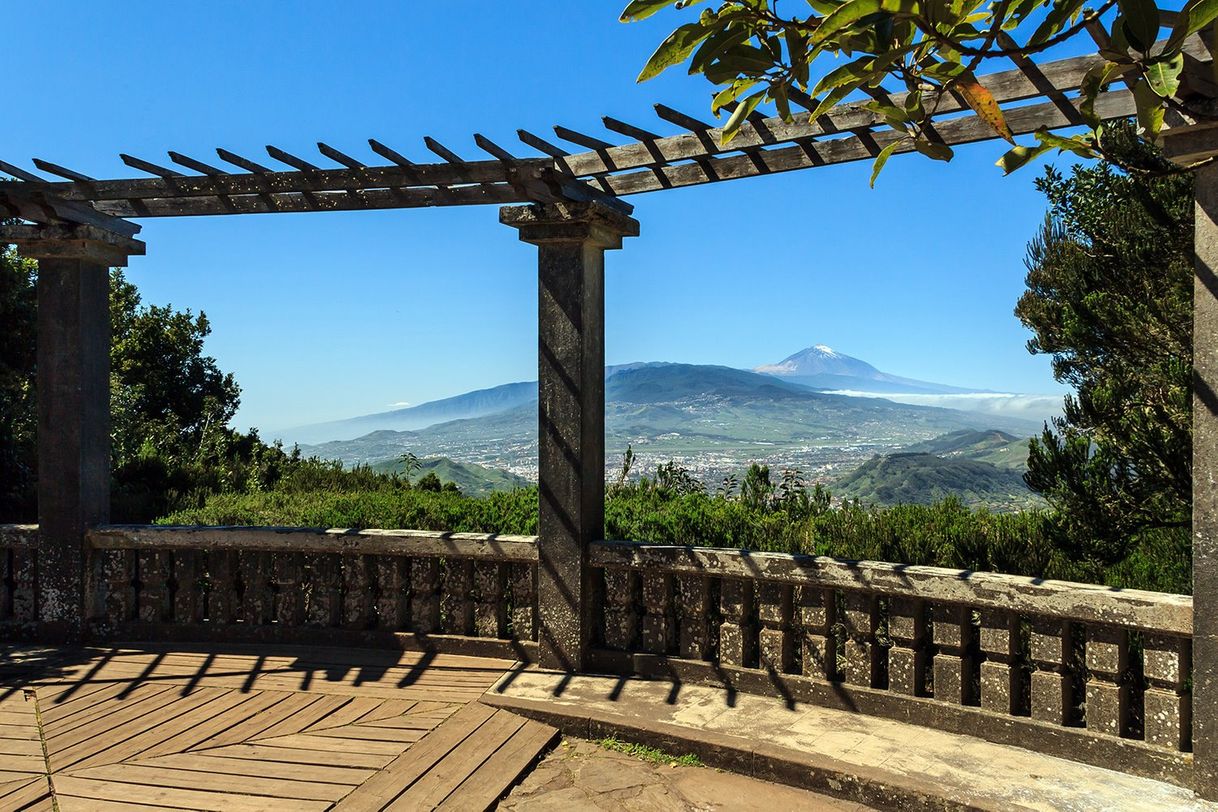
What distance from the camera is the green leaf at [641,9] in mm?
1640

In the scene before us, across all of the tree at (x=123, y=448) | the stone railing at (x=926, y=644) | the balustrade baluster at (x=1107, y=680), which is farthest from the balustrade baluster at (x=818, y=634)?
the tree at (x=123, y=448)

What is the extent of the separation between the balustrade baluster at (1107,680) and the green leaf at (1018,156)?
2711mm

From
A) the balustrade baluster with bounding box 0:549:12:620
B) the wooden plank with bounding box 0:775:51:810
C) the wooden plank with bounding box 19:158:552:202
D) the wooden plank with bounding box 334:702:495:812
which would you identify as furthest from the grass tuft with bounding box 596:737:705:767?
the balustrade baluster with bounding box 0:549:12:620

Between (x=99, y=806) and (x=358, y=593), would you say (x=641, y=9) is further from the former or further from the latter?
(x=358, y=593)

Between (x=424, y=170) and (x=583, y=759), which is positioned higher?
(x=424, y=170)

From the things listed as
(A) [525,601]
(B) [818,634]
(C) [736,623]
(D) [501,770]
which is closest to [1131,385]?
(B) [818,634]

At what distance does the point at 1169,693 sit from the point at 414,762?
3.27 meters

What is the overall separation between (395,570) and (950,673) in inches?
131

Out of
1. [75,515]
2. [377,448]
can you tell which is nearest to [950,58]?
[75,515]

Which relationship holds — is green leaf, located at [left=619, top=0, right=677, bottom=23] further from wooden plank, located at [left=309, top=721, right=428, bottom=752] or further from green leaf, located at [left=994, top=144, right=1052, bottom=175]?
wooden plank, located at [left=309, top=721, right=428, bottom=752]

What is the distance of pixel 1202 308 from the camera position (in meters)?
3.52

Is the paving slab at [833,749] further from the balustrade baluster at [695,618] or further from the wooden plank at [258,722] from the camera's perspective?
the wooden plank at [258,722]

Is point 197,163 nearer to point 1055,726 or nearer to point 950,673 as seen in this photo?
point 950,673

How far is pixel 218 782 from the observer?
385 cm
